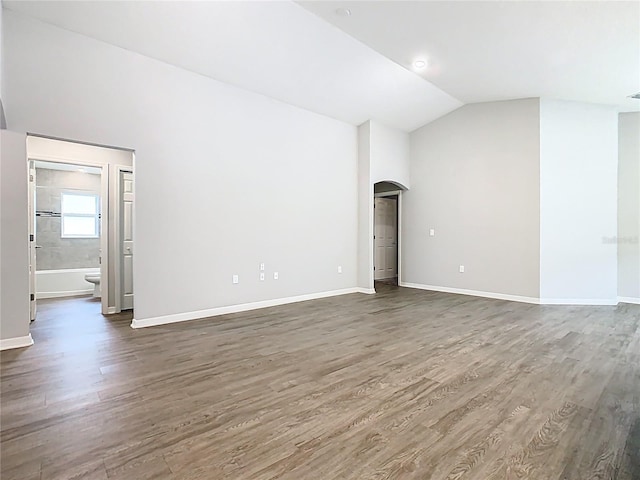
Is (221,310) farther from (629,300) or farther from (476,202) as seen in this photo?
(629,300)

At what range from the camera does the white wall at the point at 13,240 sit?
129 inches

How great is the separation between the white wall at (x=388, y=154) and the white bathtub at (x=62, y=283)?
606 centimetres

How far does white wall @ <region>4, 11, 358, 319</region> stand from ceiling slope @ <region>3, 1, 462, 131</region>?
21 cm

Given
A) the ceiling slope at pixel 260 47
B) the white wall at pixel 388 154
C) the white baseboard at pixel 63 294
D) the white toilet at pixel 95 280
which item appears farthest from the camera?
the white wall at pixel 388 154

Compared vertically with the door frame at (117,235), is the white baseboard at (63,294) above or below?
below

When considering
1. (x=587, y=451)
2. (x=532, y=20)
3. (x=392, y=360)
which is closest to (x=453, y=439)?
(x=587, y=451)

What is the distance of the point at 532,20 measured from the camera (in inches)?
143

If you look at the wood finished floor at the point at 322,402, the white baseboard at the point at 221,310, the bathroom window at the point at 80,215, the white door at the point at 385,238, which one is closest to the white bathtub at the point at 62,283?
the bathroom window at the point at 80,215

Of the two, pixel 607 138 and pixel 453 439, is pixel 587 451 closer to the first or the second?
pixel 453 439

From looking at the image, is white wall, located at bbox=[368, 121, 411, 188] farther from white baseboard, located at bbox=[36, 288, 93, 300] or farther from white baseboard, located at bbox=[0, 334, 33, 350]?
white baseboard, located at bbox=[36, 288, 93, 300]

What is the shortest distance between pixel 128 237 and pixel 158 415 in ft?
12.2

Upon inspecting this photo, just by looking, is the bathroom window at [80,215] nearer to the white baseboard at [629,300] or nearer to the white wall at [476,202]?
the white wall at [476,202]

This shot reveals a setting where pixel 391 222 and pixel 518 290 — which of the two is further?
pixel 391 222

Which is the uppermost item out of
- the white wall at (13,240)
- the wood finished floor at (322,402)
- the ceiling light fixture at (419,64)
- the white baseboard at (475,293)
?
the ceiling light fixture at (419,64)
